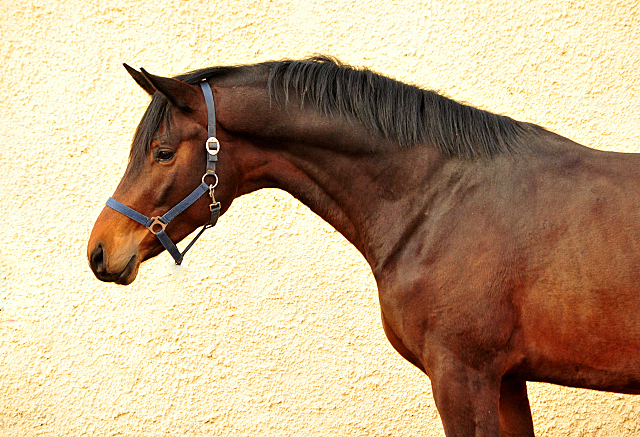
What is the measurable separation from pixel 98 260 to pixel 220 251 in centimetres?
129

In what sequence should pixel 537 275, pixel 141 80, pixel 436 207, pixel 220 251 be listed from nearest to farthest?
pixel 537 275 → pixel 436 207 → pixel 141 80 → pixel 220 251

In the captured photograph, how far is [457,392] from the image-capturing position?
4.86 feet

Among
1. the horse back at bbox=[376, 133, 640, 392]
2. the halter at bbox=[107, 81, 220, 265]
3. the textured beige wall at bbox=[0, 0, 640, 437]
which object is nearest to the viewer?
the horse back at bbox=[376, 133, 640, 392]

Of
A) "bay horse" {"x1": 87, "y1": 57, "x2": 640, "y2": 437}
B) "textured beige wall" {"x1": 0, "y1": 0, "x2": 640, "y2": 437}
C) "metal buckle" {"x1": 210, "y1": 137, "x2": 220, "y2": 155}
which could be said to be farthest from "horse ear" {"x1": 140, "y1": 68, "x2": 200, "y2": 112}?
"textured beige wall" {"x1": 0, "y1": 0, "x2": 640, "y2": 437}

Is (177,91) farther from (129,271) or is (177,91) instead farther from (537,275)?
(537,275)

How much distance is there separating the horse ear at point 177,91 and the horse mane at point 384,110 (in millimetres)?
66

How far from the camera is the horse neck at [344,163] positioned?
165cm

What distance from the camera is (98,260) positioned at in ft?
5.40

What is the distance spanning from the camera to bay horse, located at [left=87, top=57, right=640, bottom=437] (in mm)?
1477

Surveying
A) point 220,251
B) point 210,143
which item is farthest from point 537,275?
point 220,251

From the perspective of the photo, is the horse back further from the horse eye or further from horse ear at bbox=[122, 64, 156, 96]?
horse ear at bbox=[122, 64, 156, 96]

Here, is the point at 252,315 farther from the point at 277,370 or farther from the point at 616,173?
the point at 616,173

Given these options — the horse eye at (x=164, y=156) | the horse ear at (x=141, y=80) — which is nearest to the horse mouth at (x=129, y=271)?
the horse eye at (x=164, y=156)

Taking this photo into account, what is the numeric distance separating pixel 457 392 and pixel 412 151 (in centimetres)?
73
